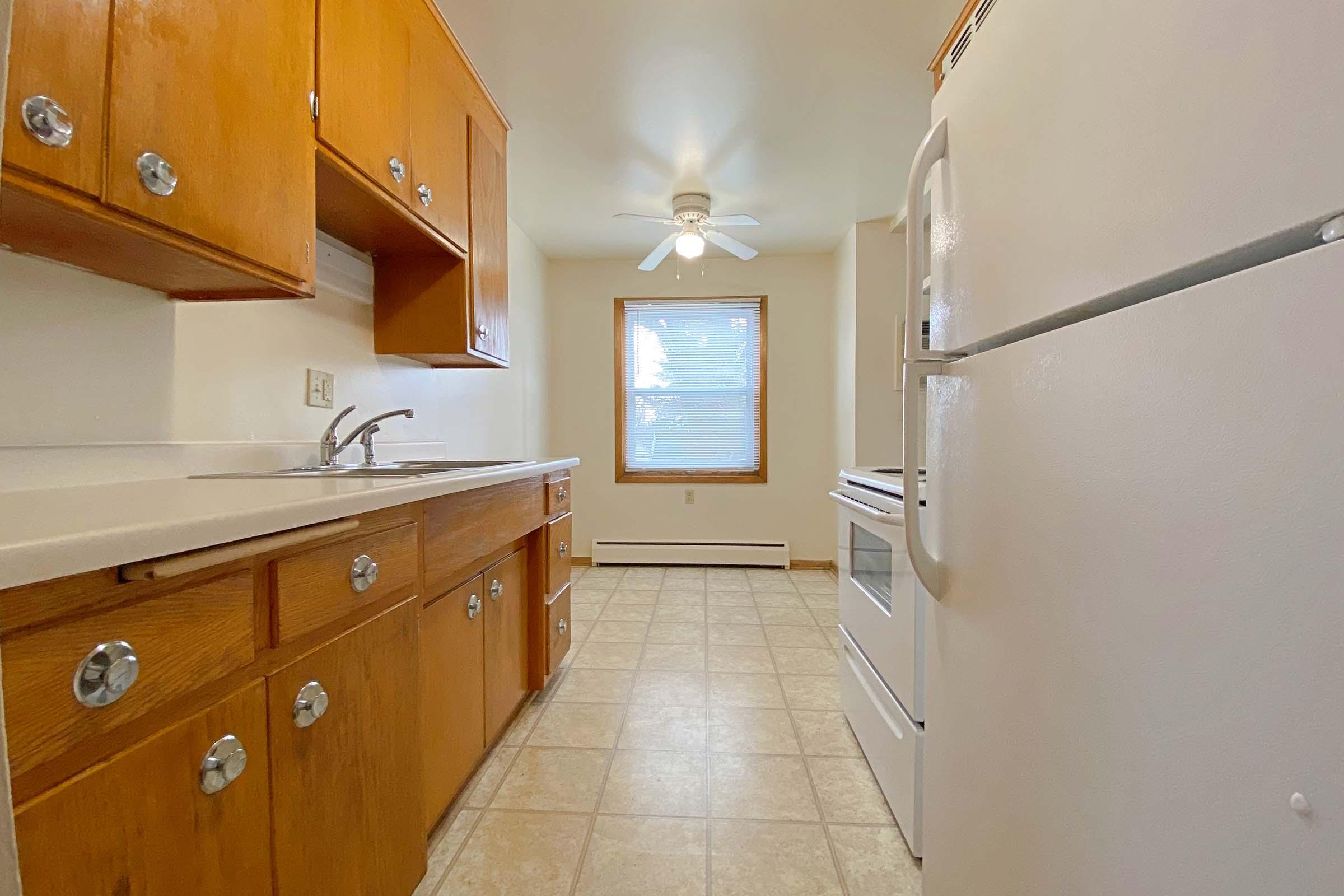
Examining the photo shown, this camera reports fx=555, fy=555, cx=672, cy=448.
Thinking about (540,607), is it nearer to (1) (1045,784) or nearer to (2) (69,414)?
(2) (69,414)

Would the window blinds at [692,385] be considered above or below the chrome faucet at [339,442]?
above

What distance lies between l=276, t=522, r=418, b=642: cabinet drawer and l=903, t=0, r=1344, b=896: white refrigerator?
3.15 ft

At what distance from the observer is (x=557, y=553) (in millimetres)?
2182

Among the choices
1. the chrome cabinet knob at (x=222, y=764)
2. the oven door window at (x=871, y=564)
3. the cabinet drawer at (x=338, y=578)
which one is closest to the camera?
the chrome cabinet knob at (x=222, y=764)

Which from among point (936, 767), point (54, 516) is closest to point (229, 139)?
point (54, 516)

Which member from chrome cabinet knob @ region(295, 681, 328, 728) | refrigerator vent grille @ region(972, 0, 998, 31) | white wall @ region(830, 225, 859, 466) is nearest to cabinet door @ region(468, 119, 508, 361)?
chrome cabinet knob @ region(295, 681, 328, 728)

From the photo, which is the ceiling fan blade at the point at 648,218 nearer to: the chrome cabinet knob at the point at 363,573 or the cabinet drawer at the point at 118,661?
the chrome cabinet knob at the point at 363,573

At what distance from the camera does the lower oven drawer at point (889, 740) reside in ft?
4.09

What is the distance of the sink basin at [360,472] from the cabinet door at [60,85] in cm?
62

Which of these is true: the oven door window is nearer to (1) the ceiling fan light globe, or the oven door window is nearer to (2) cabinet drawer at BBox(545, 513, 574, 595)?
(2) cabinet drawer at BBox(545, 513, 574, 595)

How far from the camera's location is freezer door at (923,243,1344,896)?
14.4 inches

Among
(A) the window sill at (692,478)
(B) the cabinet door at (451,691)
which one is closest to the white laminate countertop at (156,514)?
(B) the cabinet door at (451,691)

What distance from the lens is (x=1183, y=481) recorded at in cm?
46

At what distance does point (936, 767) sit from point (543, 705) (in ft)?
4.83
